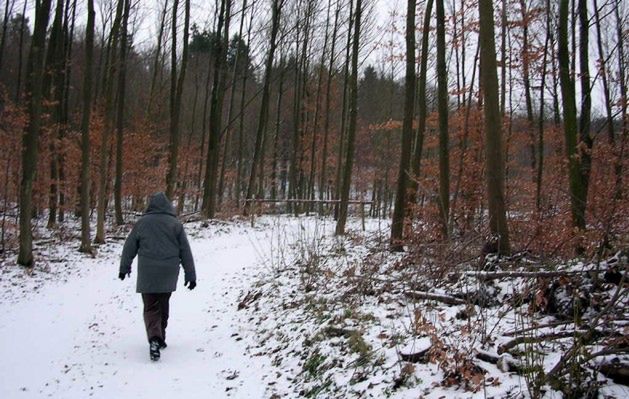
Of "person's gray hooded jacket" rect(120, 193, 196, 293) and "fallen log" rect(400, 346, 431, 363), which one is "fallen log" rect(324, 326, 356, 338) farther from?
"person's gray hooded jacket" rect(120, 193, 196, 293)

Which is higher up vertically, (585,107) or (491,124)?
(585,107)

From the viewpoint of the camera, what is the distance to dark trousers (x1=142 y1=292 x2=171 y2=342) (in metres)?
6.04

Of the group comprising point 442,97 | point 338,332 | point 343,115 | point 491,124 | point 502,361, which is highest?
point 343,115

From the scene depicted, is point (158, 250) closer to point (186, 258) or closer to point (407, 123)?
point (186, 258)

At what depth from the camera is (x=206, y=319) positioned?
7.86 meters

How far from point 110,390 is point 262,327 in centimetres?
231

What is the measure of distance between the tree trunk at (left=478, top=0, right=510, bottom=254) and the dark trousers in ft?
14.9

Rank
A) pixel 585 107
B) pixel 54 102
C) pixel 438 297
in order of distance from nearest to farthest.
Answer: pixel 438 297
pixel 585 107
pixel 54 102

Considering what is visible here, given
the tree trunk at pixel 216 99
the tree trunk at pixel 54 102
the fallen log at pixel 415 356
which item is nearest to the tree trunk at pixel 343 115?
the tree trunk at pixel 216 99

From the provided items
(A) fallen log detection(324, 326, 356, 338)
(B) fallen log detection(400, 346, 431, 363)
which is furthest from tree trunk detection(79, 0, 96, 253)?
(B) fallen log detection(400, 346, 431, 363)

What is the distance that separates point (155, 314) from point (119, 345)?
87cm

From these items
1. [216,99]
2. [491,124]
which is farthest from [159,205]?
[216,99]

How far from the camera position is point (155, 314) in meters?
6.14

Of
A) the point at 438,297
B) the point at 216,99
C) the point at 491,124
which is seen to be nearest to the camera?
the point at 438,297
